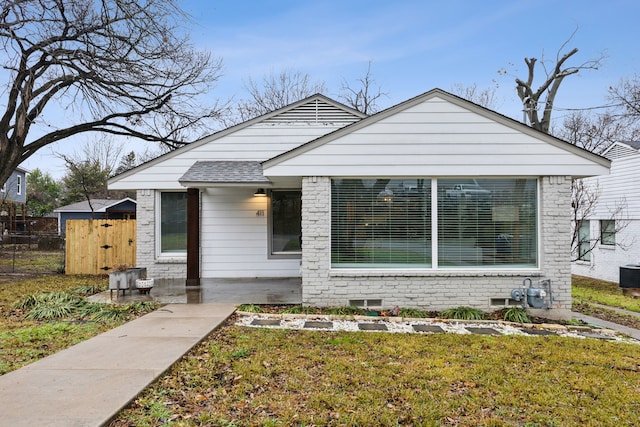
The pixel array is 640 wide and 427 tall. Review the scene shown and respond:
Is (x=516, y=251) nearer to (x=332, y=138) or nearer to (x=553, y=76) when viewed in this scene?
(x=332, y=138)

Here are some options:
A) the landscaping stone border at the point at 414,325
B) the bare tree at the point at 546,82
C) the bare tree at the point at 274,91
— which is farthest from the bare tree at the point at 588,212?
the bare tree at the point at 274,91

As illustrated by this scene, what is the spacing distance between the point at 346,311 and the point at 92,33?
11495 mm

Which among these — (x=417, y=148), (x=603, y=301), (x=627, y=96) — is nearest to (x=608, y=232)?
(x=603, y=301)

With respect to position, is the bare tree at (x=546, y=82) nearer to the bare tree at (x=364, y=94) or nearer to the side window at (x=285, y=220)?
the bare tree at (x=364, y=94)

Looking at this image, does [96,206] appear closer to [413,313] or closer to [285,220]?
[285,220]

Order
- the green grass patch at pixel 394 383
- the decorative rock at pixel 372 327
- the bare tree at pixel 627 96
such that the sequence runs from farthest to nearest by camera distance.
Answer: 1. the bare tree at pixel 627 96
2. the decorative rock at pixel 372 327
3. the green grass patch at pixel 394 383

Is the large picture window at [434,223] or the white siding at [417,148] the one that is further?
the large picture window at [434,223]

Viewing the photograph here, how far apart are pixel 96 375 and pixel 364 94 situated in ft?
80.4

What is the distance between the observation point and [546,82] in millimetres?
21156

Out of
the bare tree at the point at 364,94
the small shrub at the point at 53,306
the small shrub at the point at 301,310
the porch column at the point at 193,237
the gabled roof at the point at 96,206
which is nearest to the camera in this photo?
the small shrub at the point at 53,306

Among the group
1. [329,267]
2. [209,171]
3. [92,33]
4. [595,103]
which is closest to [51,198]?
[92,33]

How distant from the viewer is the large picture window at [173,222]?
10.9 meters

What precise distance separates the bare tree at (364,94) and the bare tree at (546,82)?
8.14 metres

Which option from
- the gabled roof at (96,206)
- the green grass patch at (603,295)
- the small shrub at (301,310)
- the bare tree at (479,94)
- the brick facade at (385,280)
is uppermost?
the bare tree at (479,94)
